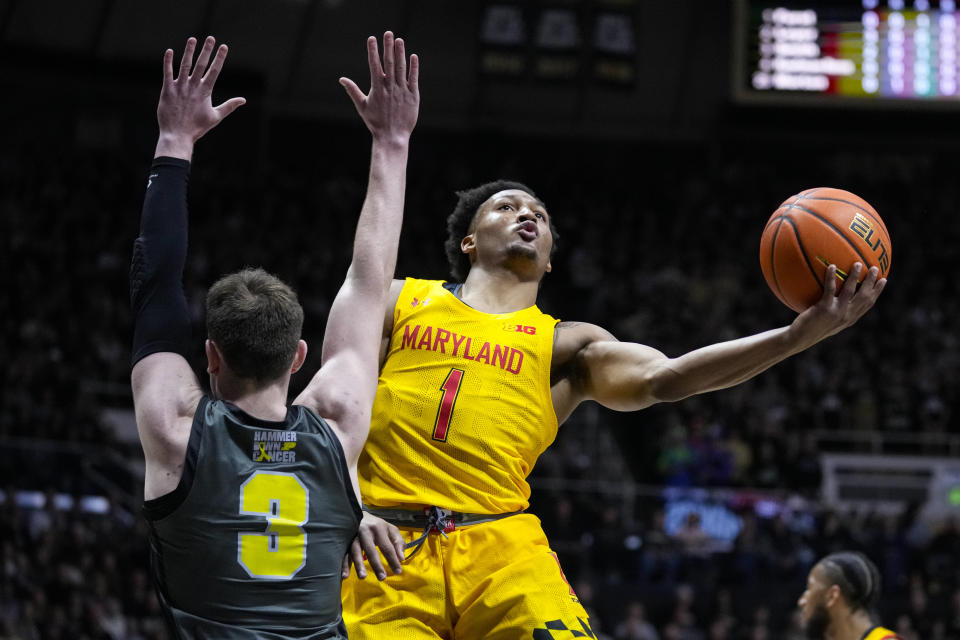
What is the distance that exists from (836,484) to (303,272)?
8.38 metres

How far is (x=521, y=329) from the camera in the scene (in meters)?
4.41

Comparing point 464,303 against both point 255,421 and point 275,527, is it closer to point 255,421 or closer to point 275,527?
point 255,421

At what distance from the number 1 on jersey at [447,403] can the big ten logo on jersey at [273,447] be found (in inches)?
52.2

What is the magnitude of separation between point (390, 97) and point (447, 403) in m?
1.17

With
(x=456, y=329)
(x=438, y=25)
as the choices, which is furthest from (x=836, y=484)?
(x=456, y=329)

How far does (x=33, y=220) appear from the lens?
17.9 meters

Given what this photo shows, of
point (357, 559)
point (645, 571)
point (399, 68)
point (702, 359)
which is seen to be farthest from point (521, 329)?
point (645, 571)

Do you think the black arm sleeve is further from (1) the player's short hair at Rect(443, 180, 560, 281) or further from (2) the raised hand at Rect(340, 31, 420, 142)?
(1) the player's short hair at Rect(443, 180, 560, 281)

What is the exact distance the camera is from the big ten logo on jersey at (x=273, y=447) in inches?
111

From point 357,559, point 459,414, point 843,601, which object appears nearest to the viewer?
point 357,559

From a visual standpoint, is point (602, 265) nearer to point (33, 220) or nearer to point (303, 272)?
point (303, 272)

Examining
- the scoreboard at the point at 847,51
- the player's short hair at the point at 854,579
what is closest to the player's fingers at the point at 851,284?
the player's short hair at the point at 854,579

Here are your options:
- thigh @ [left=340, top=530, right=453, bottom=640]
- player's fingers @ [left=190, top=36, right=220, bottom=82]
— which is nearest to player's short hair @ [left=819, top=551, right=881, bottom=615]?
thigh @ [left=340, top=530, right=453, bottom=640]

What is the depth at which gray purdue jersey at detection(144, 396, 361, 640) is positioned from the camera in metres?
2.74
